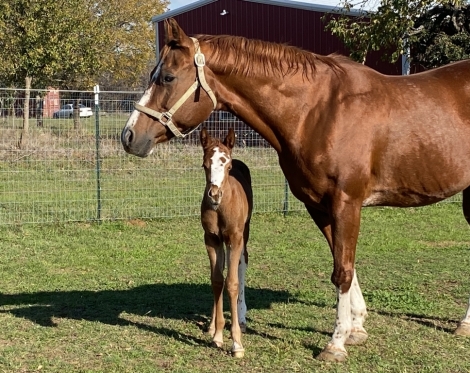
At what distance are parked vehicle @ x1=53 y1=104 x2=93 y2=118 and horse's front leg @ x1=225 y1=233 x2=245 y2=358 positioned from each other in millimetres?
6042

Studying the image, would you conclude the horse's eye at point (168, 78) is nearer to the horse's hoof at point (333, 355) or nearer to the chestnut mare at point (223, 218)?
the chestnut mare at point (223, 218)

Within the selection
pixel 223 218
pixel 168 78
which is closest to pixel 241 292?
pixel 223 218

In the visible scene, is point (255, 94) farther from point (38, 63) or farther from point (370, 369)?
point (38, 63)

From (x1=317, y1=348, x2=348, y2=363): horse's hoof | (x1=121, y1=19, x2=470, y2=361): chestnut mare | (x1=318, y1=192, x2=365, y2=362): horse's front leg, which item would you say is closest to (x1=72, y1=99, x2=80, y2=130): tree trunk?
(x1=121, y1=19, x2=470, y2=361): chestnut mare

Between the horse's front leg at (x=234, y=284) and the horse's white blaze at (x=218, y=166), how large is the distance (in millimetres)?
494

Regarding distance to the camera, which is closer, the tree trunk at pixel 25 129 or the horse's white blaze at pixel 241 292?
the horse's white blaze at pixel 241 292

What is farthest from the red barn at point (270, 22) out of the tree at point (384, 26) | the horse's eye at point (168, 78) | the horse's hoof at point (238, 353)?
the horse's hoof at point (238, 353)

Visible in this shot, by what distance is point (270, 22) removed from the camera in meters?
22.3

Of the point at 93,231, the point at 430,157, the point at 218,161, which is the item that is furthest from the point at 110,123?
the point at 430,157

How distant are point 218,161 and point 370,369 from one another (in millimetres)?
1900

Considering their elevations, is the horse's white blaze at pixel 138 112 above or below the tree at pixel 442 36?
below

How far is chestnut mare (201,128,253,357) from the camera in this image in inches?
171

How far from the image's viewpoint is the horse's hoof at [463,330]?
492 cm

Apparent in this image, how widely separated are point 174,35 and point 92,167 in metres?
6.50
